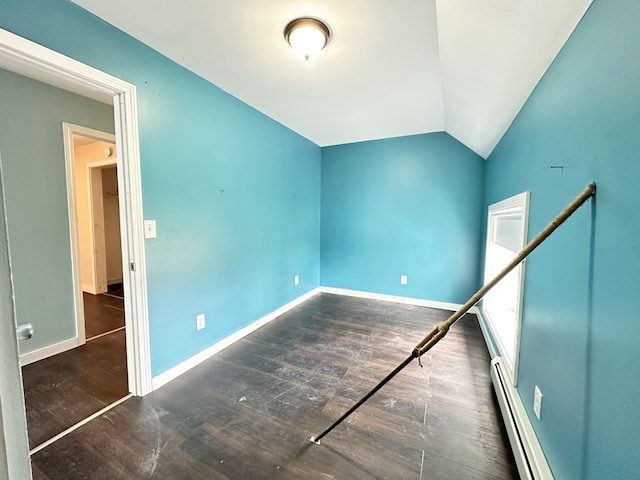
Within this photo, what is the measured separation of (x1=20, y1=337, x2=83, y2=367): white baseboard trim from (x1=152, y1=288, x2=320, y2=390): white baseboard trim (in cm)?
126

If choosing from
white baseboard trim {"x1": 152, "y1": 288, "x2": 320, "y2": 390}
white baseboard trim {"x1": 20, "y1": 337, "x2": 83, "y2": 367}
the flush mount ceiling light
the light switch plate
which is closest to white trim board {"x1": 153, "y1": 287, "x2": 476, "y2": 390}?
white baseboard trim {"x1": 152, "y1": 288, "x2": 320, "y2": 390}

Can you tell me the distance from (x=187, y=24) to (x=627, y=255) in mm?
2198

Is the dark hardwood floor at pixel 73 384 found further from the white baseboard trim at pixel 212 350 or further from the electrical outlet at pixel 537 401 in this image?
the electrical outlet at pixel 537 401

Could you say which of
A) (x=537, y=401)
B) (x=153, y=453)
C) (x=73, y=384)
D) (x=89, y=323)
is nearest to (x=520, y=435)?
(x=537, y=401)

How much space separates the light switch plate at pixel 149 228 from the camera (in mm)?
1718

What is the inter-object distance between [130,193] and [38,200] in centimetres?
137

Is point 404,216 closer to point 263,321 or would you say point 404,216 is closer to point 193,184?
point 263,321

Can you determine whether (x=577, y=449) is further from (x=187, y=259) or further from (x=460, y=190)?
(x=460, y=190)

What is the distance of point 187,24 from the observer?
1.50 m

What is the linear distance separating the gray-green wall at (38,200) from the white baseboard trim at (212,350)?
1.29 metres

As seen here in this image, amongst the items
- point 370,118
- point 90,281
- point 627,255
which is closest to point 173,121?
point 370,118

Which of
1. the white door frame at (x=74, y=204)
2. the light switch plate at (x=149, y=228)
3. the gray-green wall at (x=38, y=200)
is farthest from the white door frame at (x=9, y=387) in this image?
the white door frame at (x=74, y=204)

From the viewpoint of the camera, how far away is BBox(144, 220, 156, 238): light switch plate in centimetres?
172

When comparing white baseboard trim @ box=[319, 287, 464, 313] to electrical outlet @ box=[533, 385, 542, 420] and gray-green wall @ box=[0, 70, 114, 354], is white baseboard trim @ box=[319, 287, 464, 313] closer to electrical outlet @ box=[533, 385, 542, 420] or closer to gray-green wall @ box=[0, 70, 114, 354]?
electrical outlet @ box=[533, 385, 542, 420]
